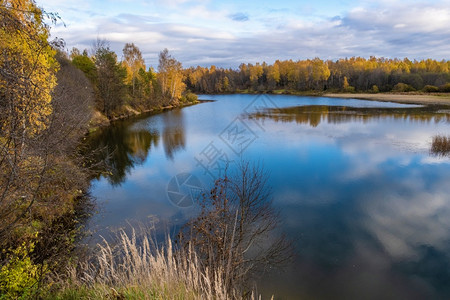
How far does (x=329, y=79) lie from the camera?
97.6 m

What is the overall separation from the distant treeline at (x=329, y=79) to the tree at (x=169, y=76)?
44819 millimetres

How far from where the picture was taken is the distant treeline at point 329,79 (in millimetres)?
81000

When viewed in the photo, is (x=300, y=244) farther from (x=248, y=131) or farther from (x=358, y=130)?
(x=358, y=130)

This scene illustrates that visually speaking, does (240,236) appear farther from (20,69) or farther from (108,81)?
(108,81)

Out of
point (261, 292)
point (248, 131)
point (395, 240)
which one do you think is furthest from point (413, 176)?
point (248, 131)

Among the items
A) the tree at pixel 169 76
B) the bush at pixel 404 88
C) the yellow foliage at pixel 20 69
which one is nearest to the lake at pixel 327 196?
the yellow foliage at pixel 20 69

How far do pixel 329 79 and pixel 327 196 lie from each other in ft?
309

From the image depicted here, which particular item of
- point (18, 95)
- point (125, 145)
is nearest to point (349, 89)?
point (125, 145)

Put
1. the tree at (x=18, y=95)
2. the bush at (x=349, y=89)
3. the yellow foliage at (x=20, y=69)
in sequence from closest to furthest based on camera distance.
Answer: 1. the yellow foliage at (x=20, y=69)
2. the tree at (x=18, y=95)
3. the bush at (x=349, y=89)

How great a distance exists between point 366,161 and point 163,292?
58.2ft

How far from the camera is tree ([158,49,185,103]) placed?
5847 centimetres

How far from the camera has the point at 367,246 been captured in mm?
9414

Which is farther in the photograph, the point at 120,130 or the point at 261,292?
the point at 120,130

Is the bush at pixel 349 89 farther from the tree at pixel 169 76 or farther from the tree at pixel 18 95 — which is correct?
the tree at pixel 18 95
